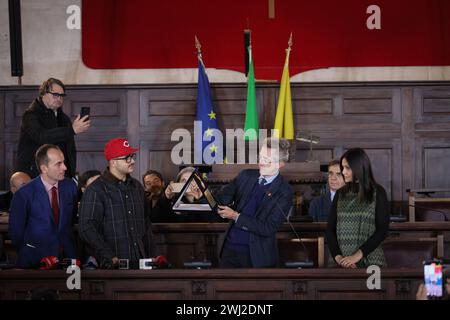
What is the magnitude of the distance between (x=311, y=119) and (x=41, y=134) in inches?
135

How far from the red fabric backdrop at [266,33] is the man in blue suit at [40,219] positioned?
169 inches

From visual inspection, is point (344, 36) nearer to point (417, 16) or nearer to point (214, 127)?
point (417, 16)

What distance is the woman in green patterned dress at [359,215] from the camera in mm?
5078

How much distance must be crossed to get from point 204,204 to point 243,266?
1.47 ft

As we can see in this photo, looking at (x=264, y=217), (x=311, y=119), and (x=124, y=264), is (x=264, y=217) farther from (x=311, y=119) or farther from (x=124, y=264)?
(x=311, y=119)

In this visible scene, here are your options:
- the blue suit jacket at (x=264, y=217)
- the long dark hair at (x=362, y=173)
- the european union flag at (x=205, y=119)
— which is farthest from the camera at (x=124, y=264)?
the european union flag at (x=205, y=119)

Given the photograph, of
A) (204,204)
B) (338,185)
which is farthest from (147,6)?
(204,204)

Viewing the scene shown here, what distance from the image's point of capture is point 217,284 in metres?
4.90

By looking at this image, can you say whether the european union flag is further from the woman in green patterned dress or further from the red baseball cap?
the woman in green patterned dress

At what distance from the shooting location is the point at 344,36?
372 inches

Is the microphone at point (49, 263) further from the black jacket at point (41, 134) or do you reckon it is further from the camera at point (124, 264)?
the black jacket at point (41, 134)

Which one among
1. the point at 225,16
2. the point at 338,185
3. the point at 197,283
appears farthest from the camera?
the point at 225,16

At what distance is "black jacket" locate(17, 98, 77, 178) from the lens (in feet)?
21.6

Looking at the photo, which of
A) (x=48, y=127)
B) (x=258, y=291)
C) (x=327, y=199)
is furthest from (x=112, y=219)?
(x=327, y=199)
